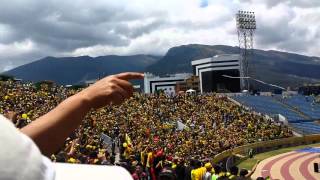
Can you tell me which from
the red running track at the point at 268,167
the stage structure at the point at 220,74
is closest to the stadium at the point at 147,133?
the red running track at the point at 268,167

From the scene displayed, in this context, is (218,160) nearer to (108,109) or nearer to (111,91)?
(108,109)

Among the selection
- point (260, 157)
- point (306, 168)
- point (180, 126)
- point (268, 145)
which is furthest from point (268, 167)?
point (268, 145)

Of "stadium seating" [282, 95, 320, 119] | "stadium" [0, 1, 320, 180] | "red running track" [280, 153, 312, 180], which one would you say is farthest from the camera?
"stadium seating" [282, 95, 320, 119]

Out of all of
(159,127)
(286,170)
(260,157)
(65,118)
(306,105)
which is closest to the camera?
(65,118)

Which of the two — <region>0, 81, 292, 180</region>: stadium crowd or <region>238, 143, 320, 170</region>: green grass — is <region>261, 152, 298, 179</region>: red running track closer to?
<region>238, 143, 320, 170</region>: green grass

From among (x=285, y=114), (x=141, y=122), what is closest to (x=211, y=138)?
(x=141, y=122)

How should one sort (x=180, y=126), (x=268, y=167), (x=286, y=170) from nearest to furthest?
(x=286, y=170) < (x=268, y=167) < (x=180, y=126)

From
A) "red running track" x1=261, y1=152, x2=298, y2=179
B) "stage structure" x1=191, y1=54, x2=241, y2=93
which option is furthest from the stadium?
"stage structure" x1=191, y1=54, x2=241, y2=93

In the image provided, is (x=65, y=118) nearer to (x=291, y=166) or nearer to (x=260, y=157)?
(x=291, y=166)
